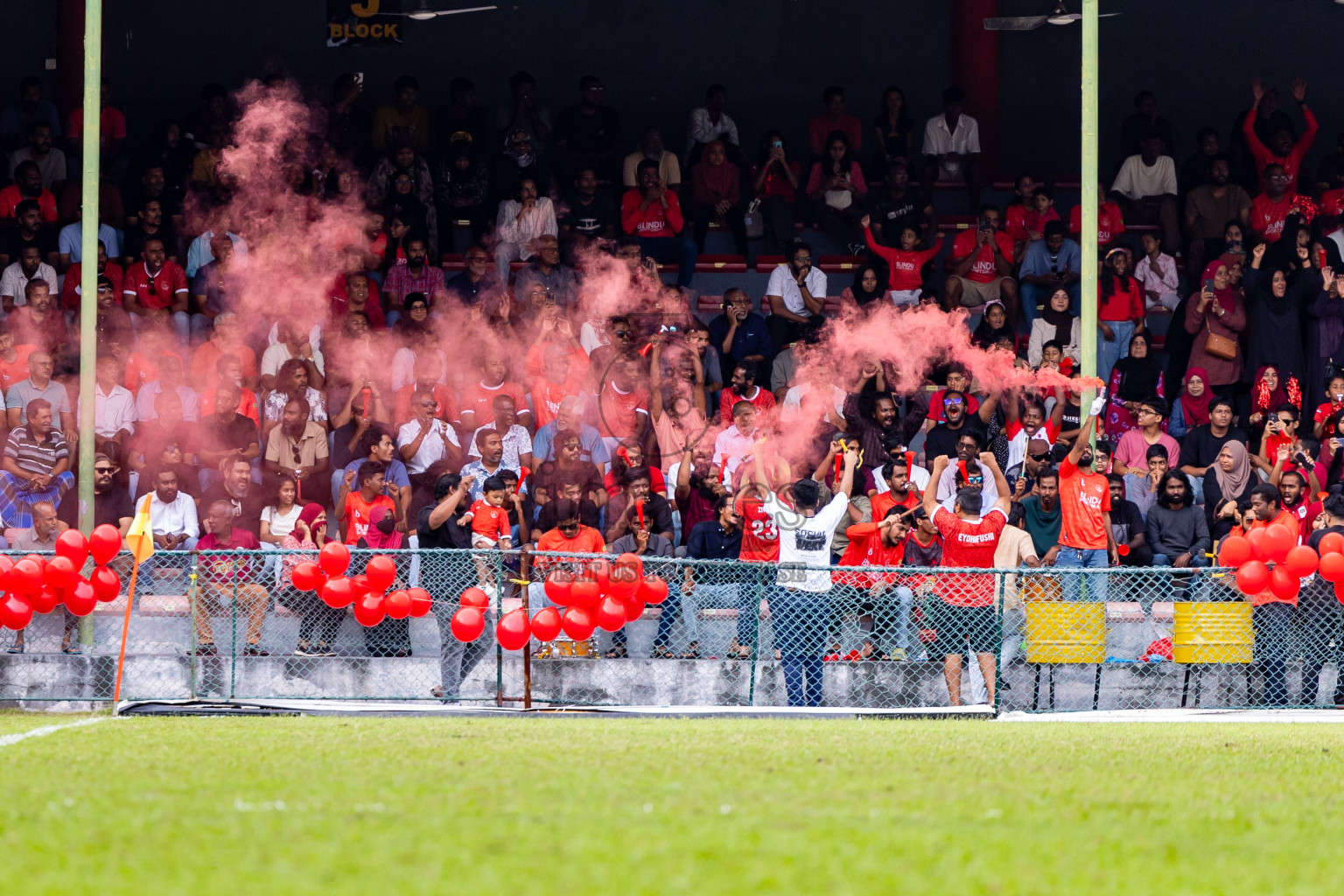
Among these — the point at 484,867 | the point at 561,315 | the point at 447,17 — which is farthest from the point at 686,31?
the point at 484,867

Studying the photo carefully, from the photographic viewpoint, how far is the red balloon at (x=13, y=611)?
1066cm

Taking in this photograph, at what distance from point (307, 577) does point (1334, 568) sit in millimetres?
6467

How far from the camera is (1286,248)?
16.2 meters

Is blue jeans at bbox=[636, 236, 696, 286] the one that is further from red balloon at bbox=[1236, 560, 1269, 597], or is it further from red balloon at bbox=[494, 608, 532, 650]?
red balloon at bbox=[1236, 560, 1269, 597]

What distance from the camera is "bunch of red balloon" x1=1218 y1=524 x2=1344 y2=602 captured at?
10664 mm

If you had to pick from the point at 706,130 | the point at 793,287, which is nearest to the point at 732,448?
the point at 793,287

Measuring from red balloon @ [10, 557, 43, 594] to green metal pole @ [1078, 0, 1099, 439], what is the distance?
7.33 meters

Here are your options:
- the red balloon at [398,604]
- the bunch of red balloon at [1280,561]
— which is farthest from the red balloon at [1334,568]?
the red balloon at [398,604]

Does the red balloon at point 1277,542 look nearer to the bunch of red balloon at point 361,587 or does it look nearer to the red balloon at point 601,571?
the red balloon at point 601,571

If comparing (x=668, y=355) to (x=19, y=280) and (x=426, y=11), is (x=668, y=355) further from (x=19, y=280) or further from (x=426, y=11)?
(x=426, y=11)

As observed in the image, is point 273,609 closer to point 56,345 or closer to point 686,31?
point 56,345

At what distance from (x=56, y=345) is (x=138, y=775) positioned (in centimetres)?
854

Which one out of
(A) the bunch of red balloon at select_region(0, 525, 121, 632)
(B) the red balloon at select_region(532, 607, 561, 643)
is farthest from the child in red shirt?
(A) the bunch of red balloon at select_region(0, 525, 121, 632)

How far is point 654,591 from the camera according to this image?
10.9 m
